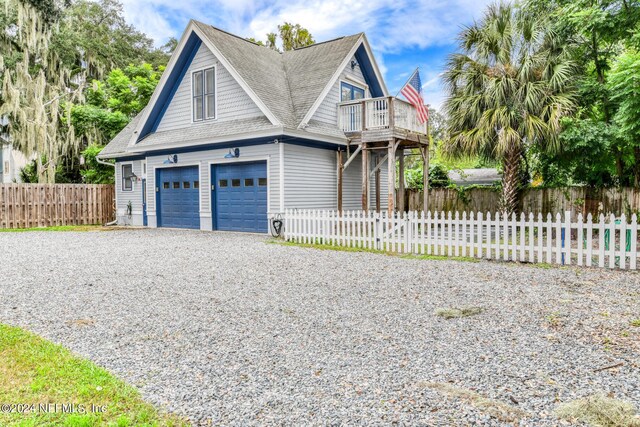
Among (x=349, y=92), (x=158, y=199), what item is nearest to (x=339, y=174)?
(x=349, y=92)

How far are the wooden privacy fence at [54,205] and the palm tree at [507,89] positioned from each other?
14.8 m

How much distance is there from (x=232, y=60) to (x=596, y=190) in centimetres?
1248

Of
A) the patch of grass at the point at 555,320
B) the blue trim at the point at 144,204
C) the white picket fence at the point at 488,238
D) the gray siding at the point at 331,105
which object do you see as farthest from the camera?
the blue trim at the point at 144,204

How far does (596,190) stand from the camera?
14.6 metres

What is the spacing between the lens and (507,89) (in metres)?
13.4

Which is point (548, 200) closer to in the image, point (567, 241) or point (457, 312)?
point (567, 241)

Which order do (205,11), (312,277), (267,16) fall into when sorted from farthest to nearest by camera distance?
1. (267,16)
2. (205,11)
3. (312,277)

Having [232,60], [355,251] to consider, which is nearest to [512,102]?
[355,251]

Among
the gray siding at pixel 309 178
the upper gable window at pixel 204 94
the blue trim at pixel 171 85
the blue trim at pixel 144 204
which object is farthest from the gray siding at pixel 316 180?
the blue trim at pixel 144 204

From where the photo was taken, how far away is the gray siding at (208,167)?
13633 millimetres

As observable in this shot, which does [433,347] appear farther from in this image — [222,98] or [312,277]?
[222,98]

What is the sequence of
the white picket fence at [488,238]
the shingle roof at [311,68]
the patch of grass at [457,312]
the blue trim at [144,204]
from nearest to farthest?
the patch of grass at [457,312], the white picket fence at [488,238], the shingle roof at [311,68], the blue trim at [144,204]

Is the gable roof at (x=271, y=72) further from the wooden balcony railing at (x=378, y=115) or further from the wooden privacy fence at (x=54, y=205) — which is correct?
the wooden privacy fence at (x=54, y=205)

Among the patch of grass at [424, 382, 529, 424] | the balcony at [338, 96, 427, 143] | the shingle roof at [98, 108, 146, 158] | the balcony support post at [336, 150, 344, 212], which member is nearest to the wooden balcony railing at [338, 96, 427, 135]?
the balcony at [338, 96, 427, 143]
